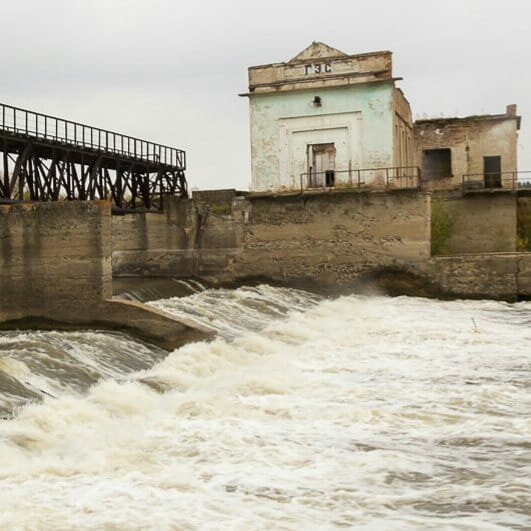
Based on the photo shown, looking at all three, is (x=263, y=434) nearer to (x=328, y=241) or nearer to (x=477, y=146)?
(x=328, y=241)

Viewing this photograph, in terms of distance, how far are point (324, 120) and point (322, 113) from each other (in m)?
0.27

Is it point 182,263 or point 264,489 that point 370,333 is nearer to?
point 264,489

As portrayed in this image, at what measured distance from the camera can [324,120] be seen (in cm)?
2670

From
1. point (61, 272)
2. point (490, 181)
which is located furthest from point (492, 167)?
point (61, 272)

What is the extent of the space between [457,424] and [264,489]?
305 centimetres

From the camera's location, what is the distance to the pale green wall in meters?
25.9

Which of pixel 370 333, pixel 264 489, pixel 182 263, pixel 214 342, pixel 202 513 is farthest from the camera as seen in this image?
pixel 182 263

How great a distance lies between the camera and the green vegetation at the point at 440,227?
2533 centimetres

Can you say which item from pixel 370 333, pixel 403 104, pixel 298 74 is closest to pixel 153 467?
pixel 370 333

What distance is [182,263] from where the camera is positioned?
84.9 feet

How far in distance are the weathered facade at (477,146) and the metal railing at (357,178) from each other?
5157 millimetres

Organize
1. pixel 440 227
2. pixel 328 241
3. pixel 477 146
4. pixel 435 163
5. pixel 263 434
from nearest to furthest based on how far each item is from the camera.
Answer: pixel 263 434 < pixel 328 241 < pixel 440 227 < pixel 477 146 < pixel 435 163

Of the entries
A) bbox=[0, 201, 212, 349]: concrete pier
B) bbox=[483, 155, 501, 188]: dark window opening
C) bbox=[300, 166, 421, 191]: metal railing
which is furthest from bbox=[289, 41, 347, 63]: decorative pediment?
bbox=[0, 201, 212, 349]: concrete pier

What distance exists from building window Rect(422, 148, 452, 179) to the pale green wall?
653 cm
